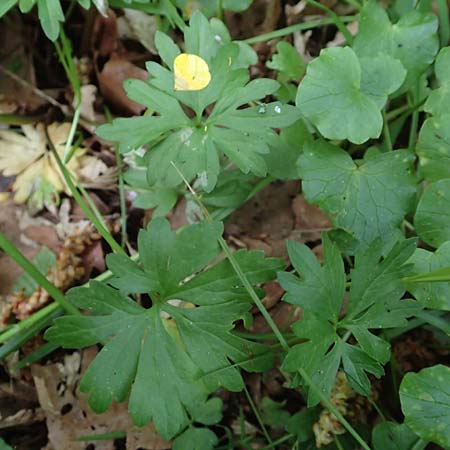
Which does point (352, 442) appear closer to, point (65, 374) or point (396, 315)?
point (396, 315)

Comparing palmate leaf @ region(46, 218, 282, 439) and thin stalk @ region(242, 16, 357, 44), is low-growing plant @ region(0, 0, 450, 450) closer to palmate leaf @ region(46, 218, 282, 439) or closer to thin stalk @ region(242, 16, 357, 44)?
palmate leaf @ region(46, 218, 282, 439)

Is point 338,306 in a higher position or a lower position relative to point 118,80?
lower

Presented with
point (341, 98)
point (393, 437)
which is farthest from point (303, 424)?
point (341, 98)

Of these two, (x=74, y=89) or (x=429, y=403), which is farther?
(x=74, y=89)

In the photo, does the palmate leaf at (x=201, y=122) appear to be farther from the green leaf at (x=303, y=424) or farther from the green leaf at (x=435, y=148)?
the green leaf at (x=303, y=424)

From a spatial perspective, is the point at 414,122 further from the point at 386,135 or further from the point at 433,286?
the point at 433,286

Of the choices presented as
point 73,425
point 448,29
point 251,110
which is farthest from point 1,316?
point 448,29

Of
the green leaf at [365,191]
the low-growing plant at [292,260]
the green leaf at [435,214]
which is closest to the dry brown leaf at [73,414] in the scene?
the low-growing plant at [292,260]
